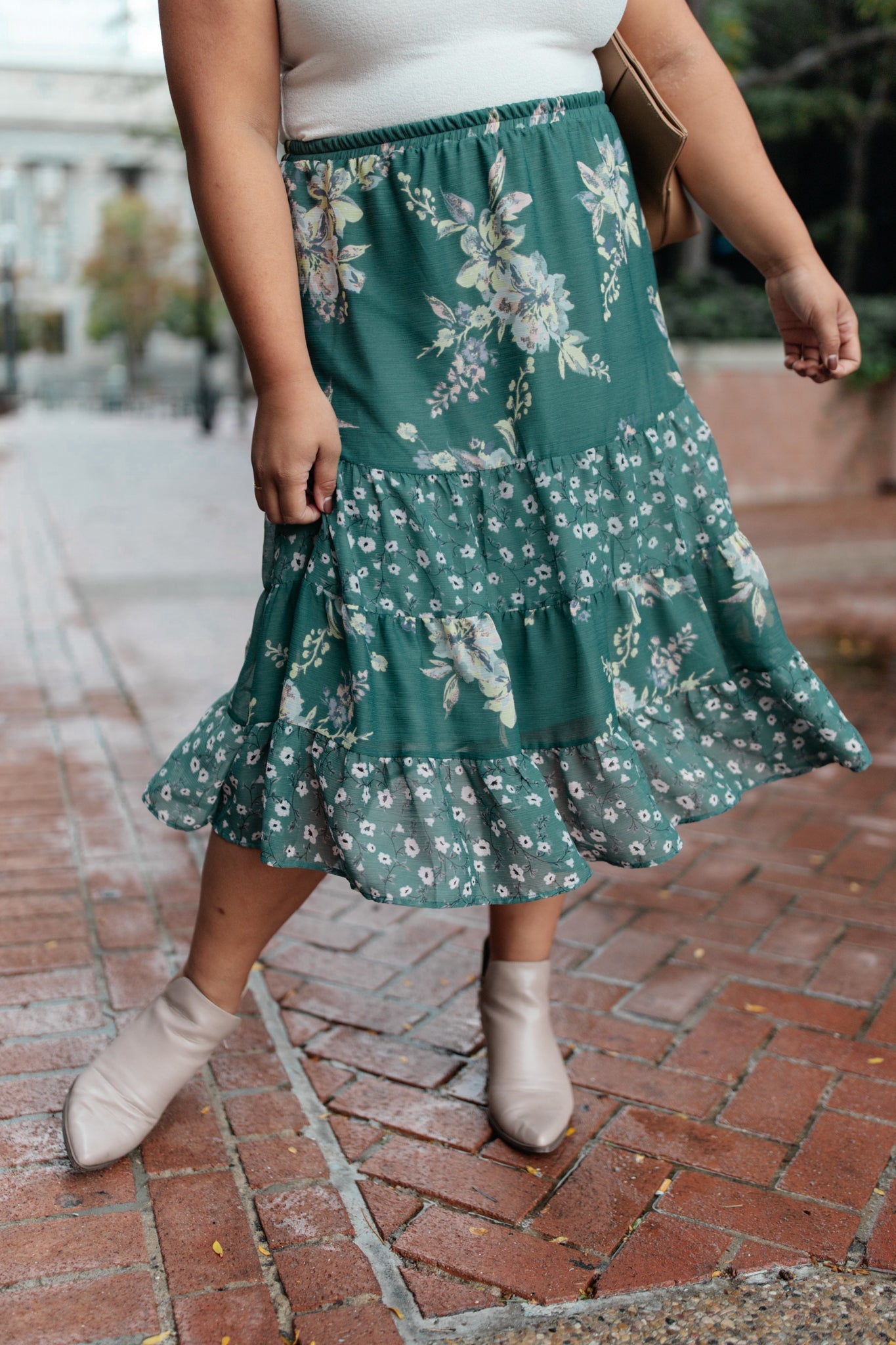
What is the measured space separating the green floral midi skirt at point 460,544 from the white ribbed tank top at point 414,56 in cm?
3

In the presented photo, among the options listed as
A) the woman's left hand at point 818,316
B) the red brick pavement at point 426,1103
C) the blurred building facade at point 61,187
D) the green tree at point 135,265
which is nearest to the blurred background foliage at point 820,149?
the red brick pavement at point 426,1103

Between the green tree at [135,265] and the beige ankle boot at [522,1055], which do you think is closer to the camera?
the beige ankle boot at [522,1055]

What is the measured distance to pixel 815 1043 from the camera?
2.03m

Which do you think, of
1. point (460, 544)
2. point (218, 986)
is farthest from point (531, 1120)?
point (460, 544)

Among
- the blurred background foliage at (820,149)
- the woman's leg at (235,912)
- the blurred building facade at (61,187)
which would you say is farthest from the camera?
the blurred building facade at (61,187)

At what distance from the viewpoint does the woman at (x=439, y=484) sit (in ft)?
4.73

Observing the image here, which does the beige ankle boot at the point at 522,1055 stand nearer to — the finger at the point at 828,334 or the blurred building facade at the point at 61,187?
the finger at the point at 828,334

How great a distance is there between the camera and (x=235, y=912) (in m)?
1.63

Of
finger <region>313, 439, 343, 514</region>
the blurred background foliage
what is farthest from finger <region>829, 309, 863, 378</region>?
the blurred background foliage

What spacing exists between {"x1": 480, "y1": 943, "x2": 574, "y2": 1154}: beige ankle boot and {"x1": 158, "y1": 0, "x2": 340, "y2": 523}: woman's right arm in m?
0.76

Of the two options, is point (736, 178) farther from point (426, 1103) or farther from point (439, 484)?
point (426, 1103)

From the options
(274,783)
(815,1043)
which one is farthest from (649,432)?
(815,1043)

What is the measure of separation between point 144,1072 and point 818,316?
137 cm

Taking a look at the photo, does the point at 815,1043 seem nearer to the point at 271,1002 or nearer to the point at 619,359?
the point at 271,1002
